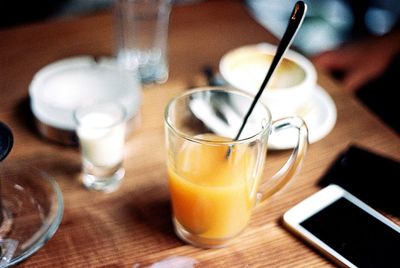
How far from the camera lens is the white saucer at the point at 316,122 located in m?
0.78

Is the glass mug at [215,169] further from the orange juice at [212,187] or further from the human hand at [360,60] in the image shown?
the human hand at [360,60]

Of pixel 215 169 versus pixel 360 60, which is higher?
pixel 215 169

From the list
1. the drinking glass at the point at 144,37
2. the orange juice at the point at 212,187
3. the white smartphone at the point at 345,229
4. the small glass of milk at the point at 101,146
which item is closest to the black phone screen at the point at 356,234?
the white smartphone at the point at 345,229

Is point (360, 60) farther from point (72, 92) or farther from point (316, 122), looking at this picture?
point (72, 92)

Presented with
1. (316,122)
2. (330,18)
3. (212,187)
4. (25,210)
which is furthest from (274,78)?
(330,18)

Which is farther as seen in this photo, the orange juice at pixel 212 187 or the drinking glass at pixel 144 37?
the drinking glass at pixel 144 37

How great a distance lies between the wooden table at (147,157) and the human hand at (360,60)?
24 cm

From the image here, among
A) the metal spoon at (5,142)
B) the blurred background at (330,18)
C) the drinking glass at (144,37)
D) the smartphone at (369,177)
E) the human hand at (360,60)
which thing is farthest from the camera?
the blurred background at (330,18)

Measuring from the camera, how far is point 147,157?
30.6 inches

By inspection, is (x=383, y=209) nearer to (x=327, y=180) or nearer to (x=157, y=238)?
(x=327, y=180)

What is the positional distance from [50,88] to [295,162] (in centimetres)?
45

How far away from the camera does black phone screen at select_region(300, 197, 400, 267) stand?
607mm

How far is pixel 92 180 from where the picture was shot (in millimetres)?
718

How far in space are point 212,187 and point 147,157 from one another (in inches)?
8.4
